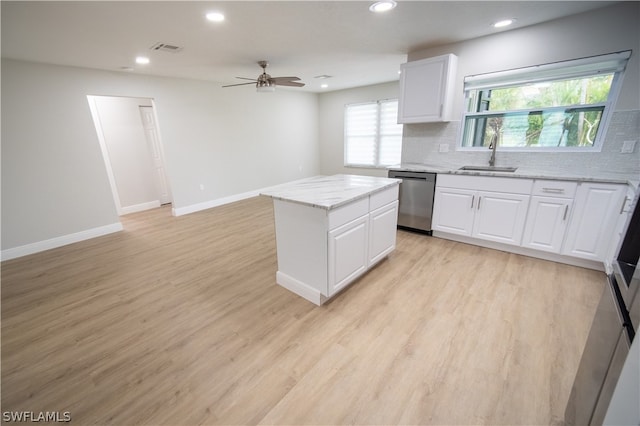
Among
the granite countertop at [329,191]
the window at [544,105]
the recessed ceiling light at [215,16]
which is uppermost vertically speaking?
the recessed ceiling light at [215,16]

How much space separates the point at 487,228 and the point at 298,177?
198 inches

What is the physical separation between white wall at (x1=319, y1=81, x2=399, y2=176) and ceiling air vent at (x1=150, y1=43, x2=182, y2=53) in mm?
4279

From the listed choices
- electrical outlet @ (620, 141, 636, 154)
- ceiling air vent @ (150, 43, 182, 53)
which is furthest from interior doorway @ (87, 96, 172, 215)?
electrical outlet @ (620, 141, 636, 154)

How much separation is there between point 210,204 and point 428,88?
174 inches

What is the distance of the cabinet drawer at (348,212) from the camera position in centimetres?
199

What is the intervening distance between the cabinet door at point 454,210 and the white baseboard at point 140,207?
5.61 m

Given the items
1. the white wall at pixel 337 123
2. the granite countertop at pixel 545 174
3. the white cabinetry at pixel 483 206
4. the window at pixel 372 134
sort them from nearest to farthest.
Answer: the granite countertop at pixel 545 174 < the white cabinetry at pixel 483 206 < the window at pixel 372 134 < the white wall at pixel 337 123

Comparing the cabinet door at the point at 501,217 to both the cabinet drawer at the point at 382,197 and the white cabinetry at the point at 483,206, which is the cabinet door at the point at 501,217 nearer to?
the white cabinetry at the point at 483,206

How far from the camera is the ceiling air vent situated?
9.28 feet

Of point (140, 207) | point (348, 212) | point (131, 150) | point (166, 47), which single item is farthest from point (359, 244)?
point (131, 150)

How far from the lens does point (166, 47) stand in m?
2.91

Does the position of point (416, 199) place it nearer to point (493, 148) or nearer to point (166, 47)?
point (493, 148)

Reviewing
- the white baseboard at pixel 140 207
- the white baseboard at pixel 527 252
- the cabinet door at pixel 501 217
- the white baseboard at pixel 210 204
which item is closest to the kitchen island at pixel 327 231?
the cabinet door at pixel 501 217

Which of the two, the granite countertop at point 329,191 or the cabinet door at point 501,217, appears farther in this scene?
the cabinet door at point 501,217
